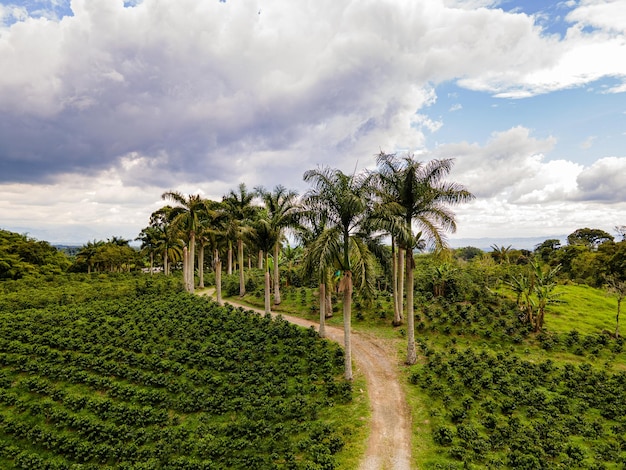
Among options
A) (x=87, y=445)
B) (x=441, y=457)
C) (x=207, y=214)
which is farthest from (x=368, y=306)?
(x=87, y=445)

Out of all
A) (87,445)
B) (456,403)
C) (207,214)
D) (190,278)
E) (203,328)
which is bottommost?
(87,445)

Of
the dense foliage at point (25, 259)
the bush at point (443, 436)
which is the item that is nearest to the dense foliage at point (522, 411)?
the bush at point (443, 436)

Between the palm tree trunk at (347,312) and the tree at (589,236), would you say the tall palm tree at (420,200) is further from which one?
the tree at (589,236)

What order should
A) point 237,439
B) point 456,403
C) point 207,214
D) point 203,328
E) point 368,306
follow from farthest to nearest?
point 207,214 → point 368,306 → point 203,328 → point 456,403 → point 237,439

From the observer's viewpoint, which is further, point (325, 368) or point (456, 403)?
point (325, 368)

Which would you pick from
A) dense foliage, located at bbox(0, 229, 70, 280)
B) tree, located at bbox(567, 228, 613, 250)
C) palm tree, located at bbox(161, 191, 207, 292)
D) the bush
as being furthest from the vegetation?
tree, located at bbox(567, 228, 613, 250)

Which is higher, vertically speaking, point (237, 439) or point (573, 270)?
point (573, 270)

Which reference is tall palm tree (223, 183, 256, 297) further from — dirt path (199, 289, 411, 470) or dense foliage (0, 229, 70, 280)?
dense foliage (0, 229, 70, 280)

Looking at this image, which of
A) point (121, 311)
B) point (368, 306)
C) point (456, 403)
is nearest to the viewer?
point (456, 403)

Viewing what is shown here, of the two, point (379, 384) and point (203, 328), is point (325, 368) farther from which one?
point (203, 328)
